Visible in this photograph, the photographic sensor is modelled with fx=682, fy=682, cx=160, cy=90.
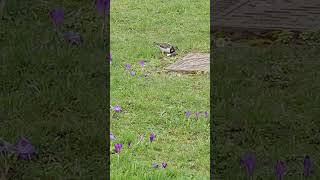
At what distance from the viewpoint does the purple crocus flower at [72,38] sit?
7.02 m

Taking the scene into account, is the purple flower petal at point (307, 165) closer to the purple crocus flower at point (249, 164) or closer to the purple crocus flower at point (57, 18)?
the purple crocus flower at point (249, 164)

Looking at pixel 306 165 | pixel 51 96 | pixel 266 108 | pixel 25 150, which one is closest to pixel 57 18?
pixel 51 96

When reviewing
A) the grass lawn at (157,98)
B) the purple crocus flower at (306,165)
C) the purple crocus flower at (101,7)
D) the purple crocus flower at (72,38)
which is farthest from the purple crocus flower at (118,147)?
the purple crocus flower at (101,7)

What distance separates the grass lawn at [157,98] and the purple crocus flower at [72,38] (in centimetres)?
42

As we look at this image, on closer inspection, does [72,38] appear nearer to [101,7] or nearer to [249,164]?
[101,7]

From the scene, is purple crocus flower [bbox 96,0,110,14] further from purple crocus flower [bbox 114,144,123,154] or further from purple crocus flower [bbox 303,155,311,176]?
purple crocus flower [bbox 303,155,311,176]

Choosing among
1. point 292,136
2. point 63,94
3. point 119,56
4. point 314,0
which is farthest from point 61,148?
point 314,0

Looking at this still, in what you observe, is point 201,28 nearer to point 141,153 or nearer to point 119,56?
point 119,56

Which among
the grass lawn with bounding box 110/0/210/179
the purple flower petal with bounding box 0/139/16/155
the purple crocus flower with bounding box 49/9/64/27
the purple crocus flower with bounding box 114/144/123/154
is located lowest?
the grass lawn with bounding box 110/0/210/179

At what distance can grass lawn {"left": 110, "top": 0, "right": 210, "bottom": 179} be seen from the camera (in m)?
4.67

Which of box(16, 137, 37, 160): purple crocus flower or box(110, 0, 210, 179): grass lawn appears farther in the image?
box(110, 0, 210, 179): grass lawn

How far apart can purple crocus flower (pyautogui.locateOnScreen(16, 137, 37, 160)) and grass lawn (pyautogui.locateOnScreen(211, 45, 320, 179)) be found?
1.25 metres

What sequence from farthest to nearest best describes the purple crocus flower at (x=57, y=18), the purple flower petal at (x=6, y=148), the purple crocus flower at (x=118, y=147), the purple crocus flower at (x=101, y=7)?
the purple crocus flower at (x=101, y=7), the purple crocus flower at (x=57, y=18), the purple crocus flower at (x=118, y=147), the purple flower petal at (x=6, y=148)

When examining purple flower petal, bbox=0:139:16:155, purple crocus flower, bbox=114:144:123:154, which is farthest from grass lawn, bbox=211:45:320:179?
purple flower petal, bbox=0:139:16:155
